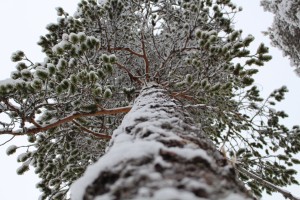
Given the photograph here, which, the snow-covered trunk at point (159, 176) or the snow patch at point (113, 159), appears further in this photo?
the snow patch at point (113, 159)

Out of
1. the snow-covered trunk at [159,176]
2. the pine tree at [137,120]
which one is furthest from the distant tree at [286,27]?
the snow-covered trunk at [159,176]

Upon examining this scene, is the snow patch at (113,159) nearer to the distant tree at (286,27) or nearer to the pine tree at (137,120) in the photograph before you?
the pine tree at (137,120)

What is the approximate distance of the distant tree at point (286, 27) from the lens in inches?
359

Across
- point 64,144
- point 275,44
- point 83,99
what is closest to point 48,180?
point 64,144

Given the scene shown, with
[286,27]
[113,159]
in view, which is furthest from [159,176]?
[286,27]

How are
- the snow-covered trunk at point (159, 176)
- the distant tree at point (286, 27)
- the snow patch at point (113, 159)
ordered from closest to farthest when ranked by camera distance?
the snow-covered trunk at point (159, 176) < the snow patch at point (113, 159) < the distant tree at point (286, 27)

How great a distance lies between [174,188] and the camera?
44.2 inches

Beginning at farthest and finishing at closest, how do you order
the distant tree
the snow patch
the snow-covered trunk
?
the distant tree, the snow patch, the snow-covered trunk

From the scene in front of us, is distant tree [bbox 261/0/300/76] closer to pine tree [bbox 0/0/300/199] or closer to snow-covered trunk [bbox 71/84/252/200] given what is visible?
pine tree [bbox 0/0/300/199]

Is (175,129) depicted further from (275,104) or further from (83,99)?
(275,104)

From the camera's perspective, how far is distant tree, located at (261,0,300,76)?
912 cm

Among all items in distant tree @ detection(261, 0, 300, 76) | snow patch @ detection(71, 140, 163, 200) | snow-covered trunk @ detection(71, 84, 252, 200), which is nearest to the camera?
snow-covered trunk @ detection(71, 84, 252, 200)

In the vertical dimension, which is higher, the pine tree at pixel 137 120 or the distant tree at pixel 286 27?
the distant tree at pixel 286 27

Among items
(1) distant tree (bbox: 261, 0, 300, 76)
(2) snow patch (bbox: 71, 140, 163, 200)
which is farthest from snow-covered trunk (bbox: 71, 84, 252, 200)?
(1) distant tree (bbox: 261, 0, 300, 76)
